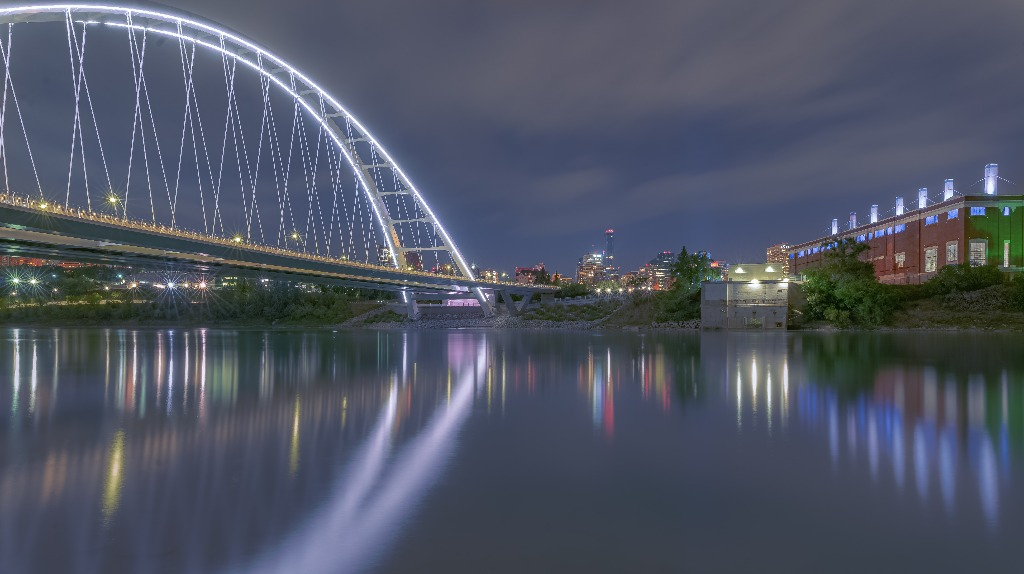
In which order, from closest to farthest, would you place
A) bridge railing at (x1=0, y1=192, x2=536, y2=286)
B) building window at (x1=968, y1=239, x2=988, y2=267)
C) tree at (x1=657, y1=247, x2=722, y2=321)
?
bridge railing at (x1=0, y1=192, x2=536, y2=286) < tree at (x1=657, y1=247, x2=722, y2=321) < building window at (x1=968, y1=239, x2=988, y2=267)

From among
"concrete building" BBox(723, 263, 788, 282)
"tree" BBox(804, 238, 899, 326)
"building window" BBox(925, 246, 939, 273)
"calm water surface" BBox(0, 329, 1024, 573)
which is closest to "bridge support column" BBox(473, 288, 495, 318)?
"concrete building" BBox(723, 263, 788, 282)

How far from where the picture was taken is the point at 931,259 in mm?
68688

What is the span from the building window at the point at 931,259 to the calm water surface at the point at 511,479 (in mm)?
62320

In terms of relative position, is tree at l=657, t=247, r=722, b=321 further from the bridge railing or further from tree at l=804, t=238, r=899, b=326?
the bridge railing

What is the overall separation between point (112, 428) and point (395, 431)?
4.59 meters

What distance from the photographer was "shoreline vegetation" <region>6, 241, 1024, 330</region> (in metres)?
54.3

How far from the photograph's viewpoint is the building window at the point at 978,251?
62625 mm

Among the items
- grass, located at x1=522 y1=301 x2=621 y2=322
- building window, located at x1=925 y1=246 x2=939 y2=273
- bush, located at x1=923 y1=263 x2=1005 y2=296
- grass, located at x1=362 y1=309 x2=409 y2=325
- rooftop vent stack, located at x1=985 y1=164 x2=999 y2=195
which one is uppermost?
rooftop vent stack, located at x1=985 y1=164 x2=999 y2=195

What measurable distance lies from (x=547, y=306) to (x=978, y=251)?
46.6m

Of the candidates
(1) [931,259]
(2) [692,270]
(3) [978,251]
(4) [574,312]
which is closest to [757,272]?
(2) [692,270]

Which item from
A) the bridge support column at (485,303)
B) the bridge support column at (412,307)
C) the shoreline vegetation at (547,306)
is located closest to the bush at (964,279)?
the shoreline vegetation at (547,306)

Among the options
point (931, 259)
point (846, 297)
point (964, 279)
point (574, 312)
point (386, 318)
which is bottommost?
point (386, 318)

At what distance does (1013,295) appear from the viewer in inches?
2143

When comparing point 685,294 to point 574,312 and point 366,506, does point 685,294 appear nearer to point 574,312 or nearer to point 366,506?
point 574,312
